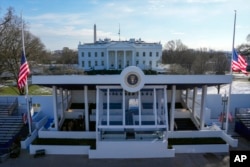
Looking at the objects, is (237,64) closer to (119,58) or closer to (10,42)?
(10,42)

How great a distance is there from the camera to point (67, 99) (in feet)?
79.9

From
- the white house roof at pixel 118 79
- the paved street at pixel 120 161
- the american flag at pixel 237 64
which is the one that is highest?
the american flag at pixel 237 64

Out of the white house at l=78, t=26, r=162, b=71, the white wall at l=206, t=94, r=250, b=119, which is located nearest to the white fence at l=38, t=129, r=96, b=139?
the white wall at l=206, t=94, r=250, b=119

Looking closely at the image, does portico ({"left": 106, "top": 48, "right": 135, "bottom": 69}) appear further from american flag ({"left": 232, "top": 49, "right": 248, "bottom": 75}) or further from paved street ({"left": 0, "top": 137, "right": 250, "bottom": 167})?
paved street ({"left": 0, "top": 137, "right": 250, "bottom": 167})

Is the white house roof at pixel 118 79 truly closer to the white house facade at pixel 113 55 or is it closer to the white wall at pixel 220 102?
the white wall at pixel 220 102

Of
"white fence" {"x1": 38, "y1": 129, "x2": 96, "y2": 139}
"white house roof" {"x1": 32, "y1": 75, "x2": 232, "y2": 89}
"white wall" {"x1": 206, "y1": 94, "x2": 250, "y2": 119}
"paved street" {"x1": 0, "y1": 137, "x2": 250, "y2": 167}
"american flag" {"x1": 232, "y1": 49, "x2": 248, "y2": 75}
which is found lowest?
"paved street" {"x1": 0, "y1": 137, "x2": 250, "y2": 167}

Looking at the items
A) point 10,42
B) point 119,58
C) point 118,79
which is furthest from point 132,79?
point 119,58

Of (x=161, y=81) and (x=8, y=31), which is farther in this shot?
(x=8, y=31)

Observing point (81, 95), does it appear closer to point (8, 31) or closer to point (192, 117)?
point (192, 117)

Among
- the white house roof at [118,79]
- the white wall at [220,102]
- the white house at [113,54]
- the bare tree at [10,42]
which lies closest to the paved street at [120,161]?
the white house roof at [118,79]

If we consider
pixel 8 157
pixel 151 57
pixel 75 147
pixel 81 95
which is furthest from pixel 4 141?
pixel 151 57

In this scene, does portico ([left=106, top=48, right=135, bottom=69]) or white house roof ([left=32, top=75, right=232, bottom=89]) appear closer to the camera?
white house roof ([left=32, top=75, right=232, bottom=89])

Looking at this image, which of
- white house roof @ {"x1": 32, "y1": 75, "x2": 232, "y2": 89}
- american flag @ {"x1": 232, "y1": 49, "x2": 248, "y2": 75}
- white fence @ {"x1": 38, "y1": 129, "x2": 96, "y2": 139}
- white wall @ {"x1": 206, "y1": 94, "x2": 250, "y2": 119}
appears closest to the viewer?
white house roof @ {"x1": 32, "y1": 75, "x2": 232, "y2": 89}

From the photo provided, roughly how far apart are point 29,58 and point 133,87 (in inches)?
1055
